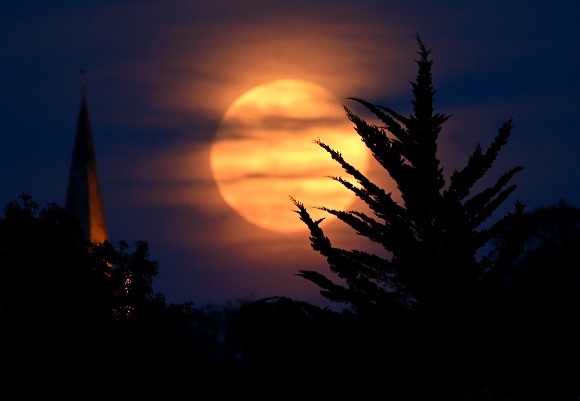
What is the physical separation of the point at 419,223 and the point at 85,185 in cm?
11056

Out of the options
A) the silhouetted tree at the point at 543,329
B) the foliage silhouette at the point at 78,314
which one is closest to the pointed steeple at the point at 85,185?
the foliage silhouette at the point at 78,314

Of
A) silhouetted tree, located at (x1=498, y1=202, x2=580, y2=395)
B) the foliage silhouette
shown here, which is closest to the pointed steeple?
the foliage silhouette

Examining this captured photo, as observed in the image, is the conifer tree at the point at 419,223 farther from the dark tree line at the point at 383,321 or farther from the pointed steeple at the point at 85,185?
the pointed steeple at the point at 85,185

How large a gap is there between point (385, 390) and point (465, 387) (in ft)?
5.67

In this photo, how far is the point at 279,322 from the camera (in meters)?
24.1

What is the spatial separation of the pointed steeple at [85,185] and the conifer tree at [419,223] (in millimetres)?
100587

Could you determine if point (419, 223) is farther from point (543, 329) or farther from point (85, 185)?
point (85, 185)

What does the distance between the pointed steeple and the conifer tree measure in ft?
330

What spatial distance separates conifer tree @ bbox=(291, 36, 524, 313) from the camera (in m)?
24.6

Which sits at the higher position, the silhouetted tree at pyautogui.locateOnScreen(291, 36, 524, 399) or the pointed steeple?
the pointed steeple

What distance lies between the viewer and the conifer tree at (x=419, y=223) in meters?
24.6

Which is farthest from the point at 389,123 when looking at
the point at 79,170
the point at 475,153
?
the point at 79,170

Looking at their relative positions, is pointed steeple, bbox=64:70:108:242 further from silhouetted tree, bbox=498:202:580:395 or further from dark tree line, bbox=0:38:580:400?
silhouetted tree, bbox=498:202:580:395

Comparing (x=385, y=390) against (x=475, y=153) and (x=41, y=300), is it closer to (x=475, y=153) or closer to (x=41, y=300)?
(x=475, y=153)
